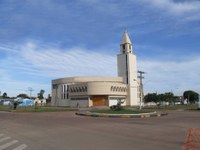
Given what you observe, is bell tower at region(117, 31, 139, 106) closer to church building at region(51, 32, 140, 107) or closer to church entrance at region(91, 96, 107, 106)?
church building at region(51, 32, 140, 107)

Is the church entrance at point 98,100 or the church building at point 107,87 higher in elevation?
the church building at point 107,87

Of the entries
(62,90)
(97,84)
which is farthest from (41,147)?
(62,90)

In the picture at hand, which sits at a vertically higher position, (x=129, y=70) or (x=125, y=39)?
(x=125, y=39)

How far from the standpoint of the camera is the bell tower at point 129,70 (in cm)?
11350

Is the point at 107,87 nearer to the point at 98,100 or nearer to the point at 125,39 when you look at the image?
the point at 98,100

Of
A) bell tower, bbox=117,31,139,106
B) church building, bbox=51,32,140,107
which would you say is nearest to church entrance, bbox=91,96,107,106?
church building, bbox=51,32,140,107

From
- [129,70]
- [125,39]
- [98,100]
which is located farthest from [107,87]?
[125,39]

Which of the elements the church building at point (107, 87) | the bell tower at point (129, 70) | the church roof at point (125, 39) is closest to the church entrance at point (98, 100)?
the church building at point (107, 87)

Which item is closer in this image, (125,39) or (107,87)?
(107,87)

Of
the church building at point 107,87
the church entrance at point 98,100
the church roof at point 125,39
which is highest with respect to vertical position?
the church roof at point 125,39

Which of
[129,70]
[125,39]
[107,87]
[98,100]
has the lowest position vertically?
[98,100]

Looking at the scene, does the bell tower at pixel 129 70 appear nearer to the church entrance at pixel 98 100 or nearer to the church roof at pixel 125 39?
the church roof at pixel 125 39

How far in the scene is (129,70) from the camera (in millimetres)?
113188

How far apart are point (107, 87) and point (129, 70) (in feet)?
43.7
